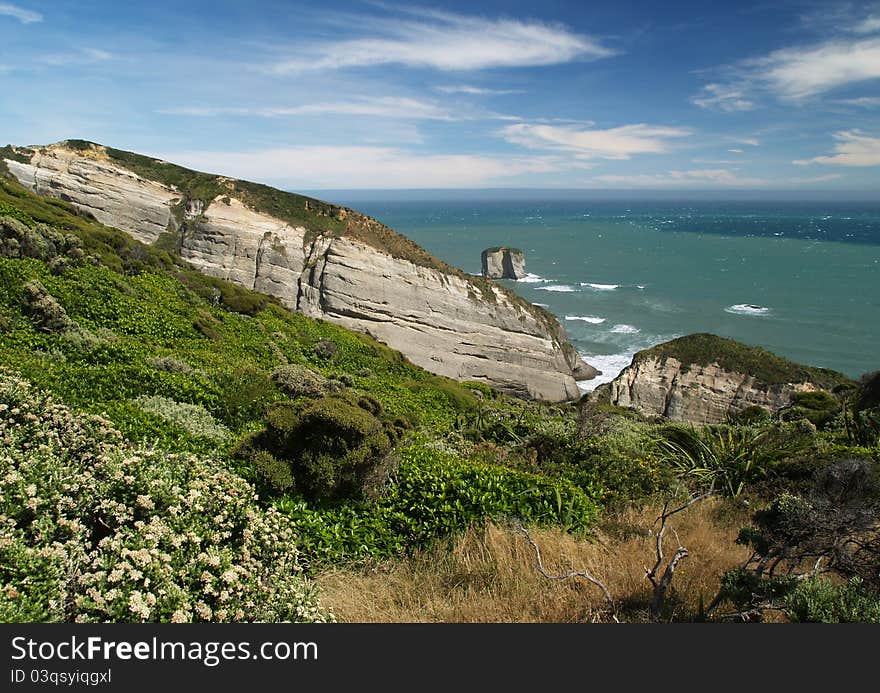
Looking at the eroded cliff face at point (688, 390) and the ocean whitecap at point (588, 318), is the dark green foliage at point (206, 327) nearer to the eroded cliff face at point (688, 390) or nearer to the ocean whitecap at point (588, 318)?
the eroded cliff face at point (688, 390)

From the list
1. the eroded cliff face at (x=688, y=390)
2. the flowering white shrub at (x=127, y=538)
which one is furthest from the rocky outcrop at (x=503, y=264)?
the flowering white shrub at (x=127, y=538)

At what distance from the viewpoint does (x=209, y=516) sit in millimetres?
4410

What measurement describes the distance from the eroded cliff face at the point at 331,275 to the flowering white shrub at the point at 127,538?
40.6 m

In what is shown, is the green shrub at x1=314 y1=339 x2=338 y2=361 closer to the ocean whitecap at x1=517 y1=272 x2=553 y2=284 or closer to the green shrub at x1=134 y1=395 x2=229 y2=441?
the green shrub at x1=134 y1=395 x2=229 y2=441

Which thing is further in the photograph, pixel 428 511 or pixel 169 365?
pixel 169 365

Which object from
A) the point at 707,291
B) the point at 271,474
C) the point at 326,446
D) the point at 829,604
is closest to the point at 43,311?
the point at 271,474

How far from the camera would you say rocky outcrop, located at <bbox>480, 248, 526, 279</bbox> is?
10681 centimetres

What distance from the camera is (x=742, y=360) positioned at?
4344cm

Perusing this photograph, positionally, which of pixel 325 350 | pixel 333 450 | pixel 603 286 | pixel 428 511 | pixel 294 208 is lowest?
pixel 325 350

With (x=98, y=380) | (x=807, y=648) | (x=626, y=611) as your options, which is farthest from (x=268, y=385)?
(x=807, y=648)

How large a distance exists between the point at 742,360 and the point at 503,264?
68.2m

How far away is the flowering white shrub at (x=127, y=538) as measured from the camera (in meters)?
3.20

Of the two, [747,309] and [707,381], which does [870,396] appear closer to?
[707,381]

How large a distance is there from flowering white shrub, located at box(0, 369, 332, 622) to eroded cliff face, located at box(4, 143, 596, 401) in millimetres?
40609
